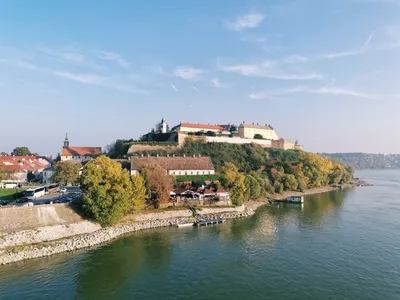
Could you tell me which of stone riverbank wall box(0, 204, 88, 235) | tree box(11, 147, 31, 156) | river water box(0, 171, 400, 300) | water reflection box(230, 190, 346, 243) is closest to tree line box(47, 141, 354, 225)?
stone riverbank wall box(0, 204, 88, 235)

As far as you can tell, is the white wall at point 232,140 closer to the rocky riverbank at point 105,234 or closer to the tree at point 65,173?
the rocky riverbank at point 105,234

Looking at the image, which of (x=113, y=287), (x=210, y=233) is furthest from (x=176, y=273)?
(x=210, y=233)

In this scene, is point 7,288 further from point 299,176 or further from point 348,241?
point 299,176

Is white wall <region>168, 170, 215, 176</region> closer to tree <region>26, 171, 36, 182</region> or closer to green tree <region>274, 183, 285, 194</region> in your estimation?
green tree <region>274, 183, 285, 194</region>

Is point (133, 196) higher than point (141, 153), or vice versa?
point (141, 153)

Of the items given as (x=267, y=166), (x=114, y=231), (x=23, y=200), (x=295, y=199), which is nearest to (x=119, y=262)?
(x=114, y=231)

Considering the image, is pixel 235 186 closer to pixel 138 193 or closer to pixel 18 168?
pixel 138 193

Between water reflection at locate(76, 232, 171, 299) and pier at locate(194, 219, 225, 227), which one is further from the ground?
pier at locate(194, 219, 225, 227)
